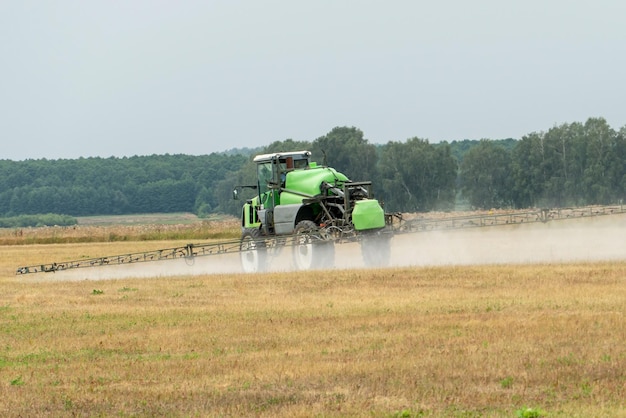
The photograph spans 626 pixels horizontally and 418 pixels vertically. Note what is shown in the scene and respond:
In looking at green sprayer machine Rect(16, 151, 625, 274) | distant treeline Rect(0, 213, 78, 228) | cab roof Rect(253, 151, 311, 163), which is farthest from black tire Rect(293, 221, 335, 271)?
distant treeline Rect(0, 213, 78, 228)

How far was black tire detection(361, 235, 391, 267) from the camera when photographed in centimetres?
3350

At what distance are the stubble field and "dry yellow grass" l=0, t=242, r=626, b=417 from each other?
0.11 ft

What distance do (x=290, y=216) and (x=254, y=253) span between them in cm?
180

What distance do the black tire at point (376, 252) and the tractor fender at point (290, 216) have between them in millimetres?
2341

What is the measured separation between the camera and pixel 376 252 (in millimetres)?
33688

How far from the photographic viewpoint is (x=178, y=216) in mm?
192875

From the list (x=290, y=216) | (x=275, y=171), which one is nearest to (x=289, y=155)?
(x=275, y=171)

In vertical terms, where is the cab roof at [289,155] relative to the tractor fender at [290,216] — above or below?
above

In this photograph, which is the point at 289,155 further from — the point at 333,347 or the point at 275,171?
the point at 333,347

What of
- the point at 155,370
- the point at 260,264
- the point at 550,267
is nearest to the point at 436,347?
the point at 155,370

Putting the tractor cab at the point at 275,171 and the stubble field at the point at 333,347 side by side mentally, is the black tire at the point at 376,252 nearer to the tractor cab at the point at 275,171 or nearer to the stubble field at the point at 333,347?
the tractor cab at the point at 275,171

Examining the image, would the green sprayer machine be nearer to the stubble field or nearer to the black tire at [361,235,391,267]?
the black tire at [361,235,391,267]

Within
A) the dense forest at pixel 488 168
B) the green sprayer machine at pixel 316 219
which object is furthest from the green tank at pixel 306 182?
the dense forest at pixel 488 168

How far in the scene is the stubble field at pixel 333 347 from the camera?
12391mm
